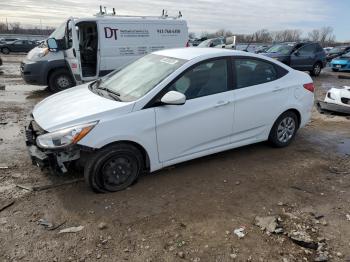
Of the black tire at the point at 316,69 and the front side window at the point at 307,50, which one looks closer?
the front side window at the point at 307,50

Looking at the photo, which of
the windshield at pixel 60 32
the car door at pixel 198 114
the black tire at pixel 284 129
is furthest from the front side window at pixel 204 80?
the windshield at pixel 60 32

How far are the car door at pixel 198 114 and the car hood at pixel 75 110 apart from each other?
56 cm

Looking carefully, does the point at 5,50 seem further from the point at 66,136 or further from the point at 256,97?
the point at 66,136

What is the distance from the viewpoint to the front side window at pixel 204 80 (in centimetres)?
453

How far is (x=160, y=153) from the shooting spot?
4410mm

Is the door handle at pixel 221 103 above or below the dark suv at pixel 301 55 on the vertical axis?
above

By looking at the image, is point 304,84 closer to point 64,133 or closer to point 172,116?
point 172,116

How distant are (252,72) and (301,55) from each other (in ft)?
42.6

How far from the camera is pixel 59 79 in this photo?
11211 millimetres

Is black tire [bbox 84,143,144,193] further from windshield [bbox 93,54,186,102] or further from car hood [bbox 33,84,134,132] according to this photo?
windshield [bbox 93,54,186,102]

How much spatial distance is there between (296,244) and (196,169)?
1896 millimetres

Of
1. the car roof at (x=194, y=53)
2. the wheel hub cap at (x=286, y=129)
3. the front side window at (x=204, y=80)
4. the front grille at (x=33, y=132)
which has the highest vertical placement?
the car roof at (x=194, y=53)

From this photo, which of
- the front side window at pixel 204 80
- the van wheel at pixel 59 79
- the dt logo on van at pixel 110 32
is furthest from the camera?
the van wheel at pixel 59 79

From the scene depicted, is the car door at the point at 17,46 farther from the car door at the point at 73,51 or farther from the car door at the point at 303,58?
the car door at the point at 303,58
